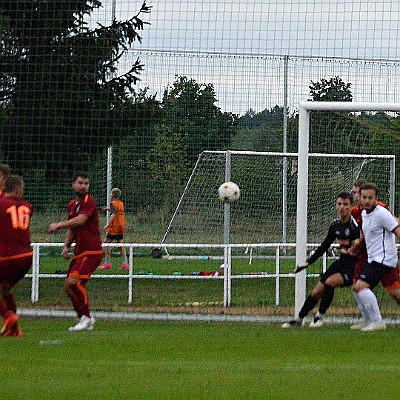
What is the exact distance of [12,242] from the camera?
1353cm

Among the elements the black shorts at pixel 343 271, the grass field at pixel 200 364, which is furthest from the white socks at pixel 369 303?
the black shorts at pixel 343 271

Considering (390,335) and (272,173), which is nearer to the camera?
(390,335)

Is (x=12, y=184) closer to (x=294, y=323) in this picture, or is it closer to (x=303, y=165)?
(x=294, y=323)

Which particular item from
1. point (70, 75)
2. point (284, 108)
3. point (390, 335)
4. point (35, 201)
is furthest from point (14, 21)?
point (390, 335)

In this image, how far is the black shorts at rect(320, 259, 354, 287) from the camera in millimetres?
15375

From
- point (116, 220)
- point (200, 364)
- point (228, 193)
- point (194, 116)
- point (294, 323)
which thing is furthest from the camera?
point (116, 220)

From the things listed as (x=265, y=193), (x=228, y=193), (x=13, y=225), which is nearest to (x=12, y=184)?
(x=13, y=225)

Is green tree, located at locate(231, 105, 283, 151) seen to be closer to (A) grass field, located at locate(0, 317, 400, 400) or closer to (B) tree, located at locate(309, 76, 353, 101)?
(B) tree, located at locate(309, 76, 353, 101)

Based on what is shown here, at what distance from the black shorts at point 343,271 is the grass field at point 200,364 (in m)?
0.66

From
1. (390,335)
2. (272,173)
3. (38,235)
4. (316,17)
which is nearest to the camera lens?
(390,335)

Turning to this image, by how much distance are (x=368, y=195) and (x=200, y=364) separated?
16.1ft

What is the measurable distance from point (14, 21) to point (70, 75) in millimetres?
1314

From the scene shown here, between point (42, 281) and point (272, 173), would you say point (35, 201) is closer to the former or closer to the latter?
point (42, 281)

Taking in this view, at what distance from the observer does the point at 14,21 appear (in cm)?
1930
